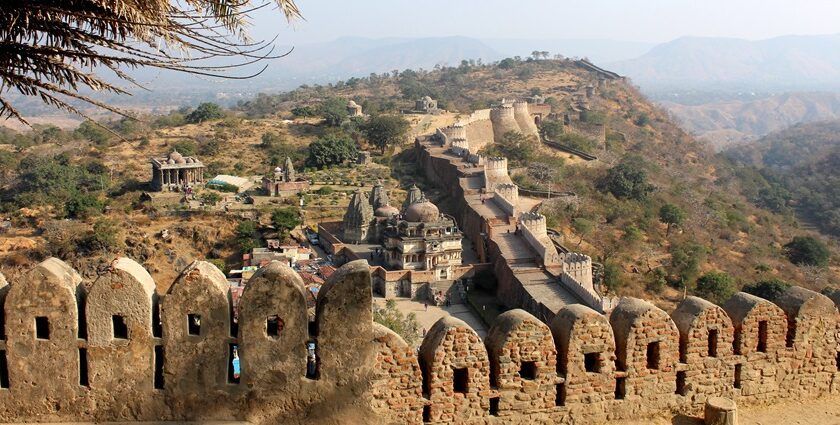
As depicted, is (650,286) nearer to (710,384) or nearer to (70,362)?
(710,384)

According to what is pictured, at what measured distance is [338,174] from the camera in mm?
44938

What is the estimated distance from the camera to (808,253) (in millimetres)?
40375

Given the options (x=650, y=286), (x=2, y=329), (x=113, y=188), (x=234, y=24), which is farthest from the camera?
(x=113, y=188)

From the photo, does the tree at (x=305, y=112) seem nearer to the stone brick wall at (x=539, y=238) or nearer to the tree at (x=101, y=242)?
the tree at (x=101, y=242)

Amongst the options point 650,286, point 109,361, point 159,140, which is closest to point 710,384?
point 109,361

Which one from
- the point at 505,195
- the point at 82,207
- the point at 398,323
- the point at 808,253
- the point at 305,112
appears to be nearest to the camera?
the point at 398,323

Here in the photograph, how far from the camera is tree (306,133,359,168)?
4678 centimetres

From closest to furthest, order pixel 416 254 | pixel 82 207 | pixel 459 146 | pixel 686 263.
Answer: pixel 416 254, pixel 686 263, pixel 82 207, pixel 459 146

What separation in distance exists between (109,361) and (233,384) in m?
0.89

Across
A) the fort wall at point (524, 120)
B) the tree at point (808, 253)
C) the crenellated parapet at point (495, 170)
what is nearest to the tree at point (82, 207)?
the crenellated parapet at point (495, 170)

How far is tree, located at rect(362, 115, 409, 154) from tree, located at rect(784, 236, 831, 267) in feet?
78.8

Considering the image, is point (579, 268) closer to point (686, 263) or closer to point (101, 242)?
point (686, 263)

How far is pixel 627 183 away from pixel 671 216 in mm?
4434

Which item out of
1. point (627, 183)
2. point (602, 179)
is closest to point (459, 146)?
point (602, 179)
